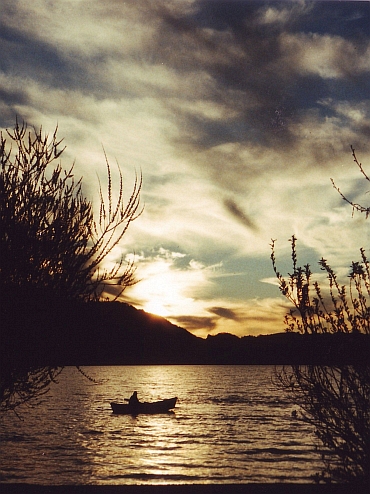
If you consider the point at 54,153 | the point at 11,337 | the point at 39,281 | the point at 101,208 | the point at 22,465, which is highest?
the point at 54,153

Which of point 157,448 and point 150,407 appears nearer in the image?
point 157,448

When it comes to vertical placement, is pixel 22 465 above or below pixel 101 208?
below

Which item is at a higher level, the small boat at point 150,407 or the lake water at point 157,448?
the small boat at point 150,407

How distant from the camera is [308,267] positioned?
28.1 ft

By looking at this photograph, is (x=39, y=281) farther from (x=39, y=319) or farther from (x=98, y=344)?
(x=98, y=344)

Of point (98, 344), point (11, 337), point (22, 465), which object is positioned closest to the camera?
point (11, 337)

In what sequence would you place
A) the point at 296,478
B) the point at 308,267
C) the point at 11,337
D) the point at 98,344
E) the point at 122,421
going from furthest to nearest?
the point at 122,421 → the point at 296,478 → the point at 98,344 → the point at 11,337 → the point at 308,267

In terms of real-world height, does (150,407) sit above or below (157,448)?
above

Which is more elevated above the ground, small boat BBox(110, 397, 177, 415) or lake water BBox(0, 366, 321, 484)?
small boat BBox(110, 397, 177, 415)

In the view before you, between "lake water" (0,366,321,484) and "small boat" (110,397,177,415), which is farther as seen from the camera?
"small boat" (110,397,177,415)

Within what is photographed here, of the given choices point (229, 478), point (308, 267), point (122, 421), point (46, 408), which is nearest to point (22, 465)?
point (229, 478)

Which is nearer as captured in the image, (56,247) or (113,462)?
(56,247)

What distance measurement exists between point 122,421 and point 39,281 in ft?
224

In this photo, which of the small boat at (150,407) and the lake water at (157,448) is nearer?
the lake water at (157,448)
